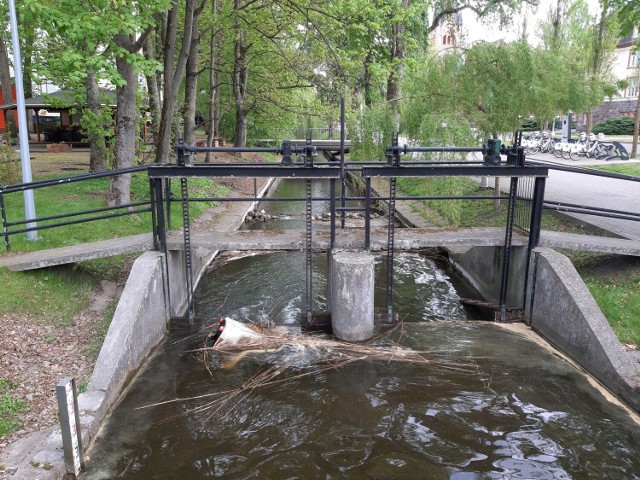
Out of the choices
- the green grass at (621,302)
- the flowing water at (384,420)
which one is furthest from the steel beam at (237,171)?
the green grass at (621,302)

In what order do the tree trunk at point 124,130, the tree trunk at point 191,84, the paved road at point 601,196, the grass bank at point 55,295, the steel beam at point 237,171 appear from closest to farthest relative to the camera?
the grass bank at point 55,295 → the steel beam at point 237,171 → the paved road at point 601,196 → the tree trunk at point 124,130 → the tree trunk at point 191,84

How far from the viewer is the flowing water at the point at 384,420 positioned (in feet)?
17.3

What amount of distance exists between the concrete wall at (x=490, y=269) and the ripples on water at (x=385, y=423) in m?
1.40

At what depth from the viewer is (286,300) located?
1051 cm

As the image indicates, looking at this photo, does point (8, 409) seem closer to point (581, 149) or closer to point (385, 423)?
point (385, 423)

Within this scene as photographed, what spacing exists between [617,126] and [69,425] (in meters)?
49.7

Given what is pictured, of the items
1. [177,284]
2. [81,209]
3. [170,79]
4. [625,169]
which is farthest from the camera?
[625,169]

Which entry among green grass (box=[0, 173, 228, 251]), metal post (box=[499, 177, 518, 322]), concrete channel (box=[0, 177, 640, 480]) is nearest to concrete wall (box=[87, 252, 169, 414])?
concrete channel (box=[0, 177, 640, 480])

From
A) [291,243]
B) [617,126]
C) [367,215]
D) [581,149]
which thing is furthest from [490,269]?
[617,126]

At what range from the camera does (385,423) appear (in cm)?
601

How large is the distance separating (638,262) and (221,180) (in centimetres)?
1637

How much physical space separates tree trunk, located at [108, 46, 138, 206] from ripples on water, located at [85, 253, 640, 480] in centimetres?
505

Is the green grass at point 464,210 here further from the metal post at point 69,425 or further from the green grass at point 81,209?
the metal post at point 69,425

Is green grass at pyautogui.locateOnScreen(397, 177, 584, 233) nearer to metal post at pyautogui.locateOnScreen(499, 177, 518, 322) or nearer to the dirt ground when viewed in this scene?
metal post at pyautogui.locateOnScreen(499, 177, 518, 322)
